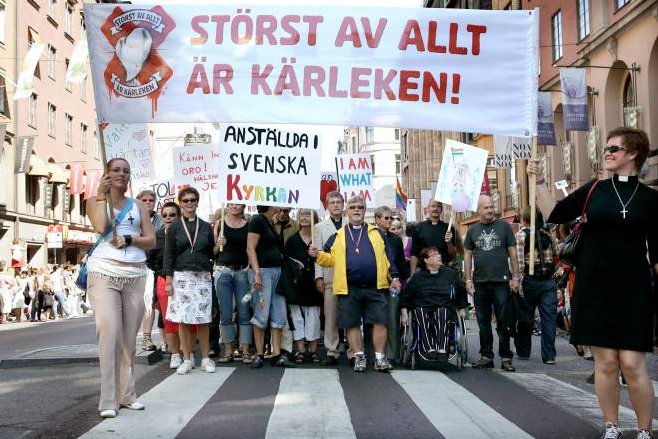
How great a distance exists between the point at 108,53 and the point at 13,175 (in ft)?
98.4

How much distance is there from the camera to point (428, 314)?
30.3 ft

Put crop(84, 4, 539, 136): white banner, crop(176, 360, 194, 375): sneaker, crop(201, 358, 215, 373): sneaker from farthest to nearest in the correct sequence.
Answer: crop(201, 358, 215, 373): sneaker → crop(176, 360, 194, 375): sneaker → crop(84, 4, 539, 136): white banner

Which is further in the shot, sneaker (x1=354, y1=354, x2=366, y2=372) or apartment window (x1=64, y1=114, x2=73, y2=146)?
apartment window (x1=64, y1=114, x2=73, y2=146)

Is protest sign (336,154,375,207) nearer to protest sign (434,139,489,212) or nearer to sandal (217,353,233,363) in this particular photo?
protest sign (434,139,489,212)

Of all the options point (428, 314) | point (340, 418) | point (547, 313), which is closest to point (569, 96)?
point (547, 313)

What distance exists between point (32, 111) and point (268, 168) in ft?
102

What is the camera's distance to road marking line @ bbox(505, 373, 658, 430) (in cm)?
593

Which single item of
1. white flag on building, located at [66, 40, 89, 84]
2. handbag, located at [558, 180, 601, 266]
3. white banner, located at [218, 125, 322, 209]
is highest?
white flag on building, located at [66, 40, 89, 84]

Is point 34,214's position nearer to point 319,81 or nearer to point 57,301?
point 57,301

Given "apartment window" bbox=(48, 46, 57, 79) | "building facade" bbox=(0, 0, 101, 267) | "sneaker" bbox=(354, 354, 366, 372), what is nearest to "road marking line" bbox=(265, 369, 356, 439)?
"sneaker" bbox=(354, 354, 366, 372)

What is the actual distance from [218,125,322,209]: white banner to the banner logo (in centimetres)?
158

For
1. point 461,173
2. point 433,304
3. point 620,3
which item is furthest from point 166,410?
point 620,3

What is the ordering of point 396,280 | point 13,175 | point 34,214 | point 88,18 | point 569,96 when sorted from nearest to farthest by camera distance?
point 88,18 < point 396,280 < point 569,96 < point 13,175 < point 34,214

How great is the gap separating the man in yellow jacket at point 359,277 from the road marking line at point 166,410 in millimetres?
1585
